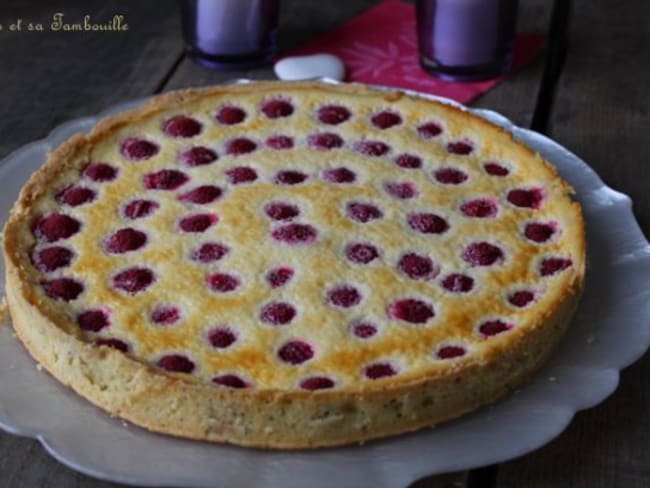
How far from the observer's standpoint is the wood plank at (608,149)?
1.34m

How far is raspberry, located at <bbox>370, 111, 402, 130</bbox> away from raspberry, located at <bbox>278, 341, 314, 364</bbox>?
20.7 inches

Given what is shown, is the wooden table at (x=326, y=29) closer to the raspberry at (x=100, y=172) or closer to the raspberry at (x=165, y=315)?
the raspberry at (x=100, y=172)

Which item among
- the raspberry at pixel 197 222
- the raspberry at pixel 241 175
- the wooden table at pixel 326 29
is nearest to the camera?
the raspberry at pixel 197 222

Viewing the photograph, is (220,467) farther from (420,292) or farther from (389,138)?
(389,138)

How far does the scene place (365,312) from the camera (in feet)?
4.66

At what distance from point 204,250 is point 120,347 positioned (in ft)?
0.67

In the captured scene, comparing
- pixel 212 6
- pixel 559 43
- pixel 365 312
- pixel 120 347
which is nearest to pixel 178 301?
pixel 120 347

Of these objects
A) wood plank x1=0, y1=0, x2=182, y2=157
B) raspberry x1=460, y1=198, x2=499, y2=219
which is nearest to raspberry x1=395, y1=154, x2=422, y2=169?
→ raspberry x1=460, y1=198, x2=499, y2=219

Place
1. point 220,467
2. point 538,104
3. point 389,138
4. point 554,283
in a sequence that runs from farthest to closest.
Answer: point 538,104 → point 389,138 → point 554,283 → point 220,467

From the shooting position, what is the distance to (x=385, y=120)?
1.81 m

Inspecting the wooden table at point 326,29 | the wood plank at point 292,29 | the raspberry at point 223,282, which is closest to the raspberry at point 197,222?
the raspberry at point 223,282

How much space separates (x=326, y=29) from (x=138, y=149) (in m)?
0.74

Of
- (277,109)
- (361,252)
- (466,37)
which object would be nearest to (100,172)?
(277,109)

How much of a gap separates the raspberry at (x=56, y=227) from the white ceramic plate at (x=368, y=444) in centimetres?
14
